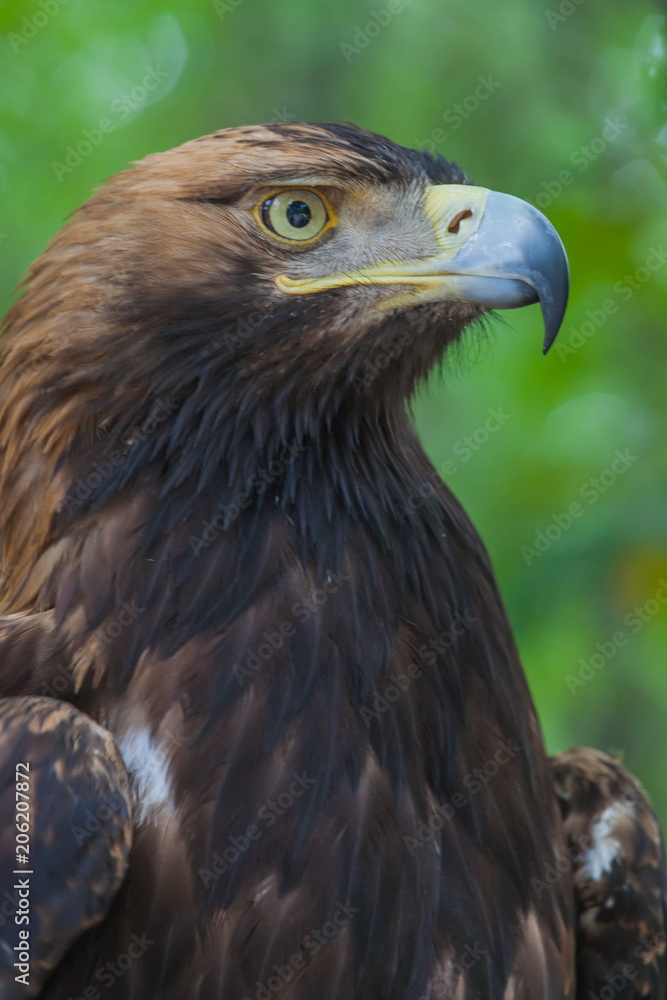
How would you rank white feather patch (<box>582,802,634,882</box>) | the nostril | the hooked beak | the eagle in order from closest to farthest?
the eagle, the hooked beak, the nostril, white feather patch (<box>582,802,634,882</box>)

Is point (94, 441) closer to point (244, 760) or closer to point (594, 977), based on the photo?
point (244, 760)

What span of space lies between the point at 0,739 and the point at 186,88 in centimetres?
418

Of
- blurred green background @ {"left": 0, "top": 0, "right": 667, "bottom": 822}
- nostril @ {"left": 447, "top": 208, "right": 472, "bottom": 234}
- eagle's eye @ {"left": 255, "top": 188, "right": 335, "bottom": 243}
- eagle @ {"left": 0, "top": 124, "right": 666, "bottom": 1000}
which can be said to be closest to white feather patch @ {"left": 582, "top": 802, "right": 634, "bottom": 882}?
eagle @ {"left": 0, "top": 124, "right": 666, "bottom": 1000}

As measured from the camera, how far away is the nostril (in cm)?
A: 260

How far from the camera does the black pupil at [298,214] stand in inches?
103

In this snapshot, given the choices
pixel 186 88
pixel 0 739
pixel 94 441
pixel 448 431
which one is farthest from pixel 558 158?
pixel 0 739

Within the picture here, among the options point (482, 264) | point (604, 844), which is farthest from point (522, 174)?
point (604, 844)

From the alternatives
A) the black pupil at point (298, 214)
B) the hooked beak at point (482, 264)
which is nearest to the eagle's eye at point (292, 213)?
the black pupil at point (298, 214)

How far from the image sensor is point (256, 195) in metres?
2.60

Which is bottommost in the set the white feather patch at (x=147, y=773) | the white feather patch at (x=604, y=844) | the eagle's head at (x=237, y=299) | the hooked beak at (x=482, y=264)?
the white feather patch at (x=147, y=773)

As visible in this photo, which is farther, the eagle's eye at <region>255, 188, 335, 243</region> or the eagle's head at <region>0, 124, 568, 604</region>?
→ the eagle's eye at <region>255, 188, 335, 243</region>

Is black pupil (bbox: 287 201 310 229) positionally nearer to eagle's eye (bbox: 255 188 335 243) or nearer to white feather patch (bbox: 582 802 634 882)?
eagle's eye (bbox: 255 188 335 243)

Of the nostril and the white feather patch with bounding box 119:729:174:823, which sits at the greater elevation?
the nostril

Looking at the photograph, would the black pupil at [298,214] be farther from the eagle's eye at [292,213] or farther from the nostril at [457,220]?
the nostril at [457,220]
